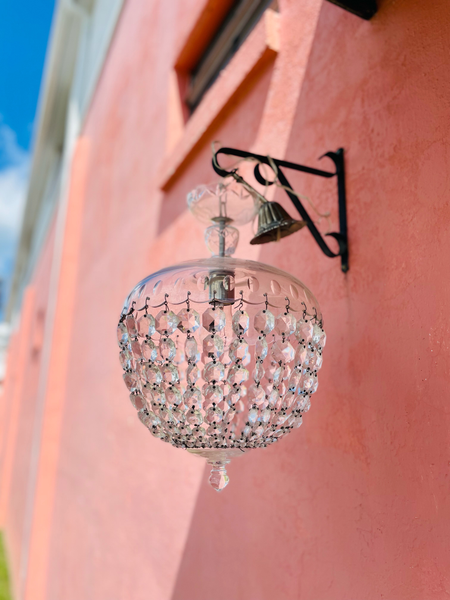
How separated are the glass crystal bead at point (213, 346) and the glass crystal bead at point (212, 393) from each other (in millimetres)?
36

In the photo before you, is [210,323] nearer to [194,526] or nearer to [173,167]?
[194,526]

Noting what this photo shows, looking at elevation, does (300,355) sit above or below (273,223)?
below

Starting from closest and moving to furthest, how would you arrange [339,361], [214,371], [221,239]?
[214,371] → [221,239] → [339,361]

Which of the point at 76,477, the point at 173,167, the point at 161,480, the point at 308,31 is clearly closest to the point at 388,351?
the point at 308,31

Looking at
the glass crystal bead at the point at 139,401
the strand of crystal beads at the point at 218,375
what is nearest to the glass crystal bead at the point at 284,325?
the strand of crystal beads at the point at 218,375

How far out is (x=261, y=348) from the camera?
0.56 m

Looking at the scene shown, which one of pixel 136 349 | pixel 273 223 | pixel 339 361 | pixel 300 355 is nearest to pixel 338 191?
pixel 273 223

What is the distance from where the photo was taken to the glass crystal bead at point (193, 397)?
0.55 meters

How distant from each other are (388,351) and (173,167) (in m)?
1.39

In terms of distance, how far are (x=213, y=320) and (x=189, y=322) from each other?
31 millimetres

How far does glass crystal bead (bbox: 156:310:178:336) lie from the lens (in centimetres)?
56

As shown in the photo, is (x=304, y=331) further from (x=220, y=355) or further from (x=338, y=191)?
(x=338, y=191)

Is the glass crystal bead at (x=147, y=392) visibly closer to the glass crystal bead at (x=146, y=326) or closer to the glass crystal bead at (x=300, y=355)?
the glass crystal bead at (x=146, y=326)

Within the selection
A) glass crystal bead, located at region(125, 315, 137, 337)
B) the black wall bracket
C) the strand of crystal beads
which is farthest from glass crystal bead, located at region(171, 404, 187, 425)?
the black wall bracket
